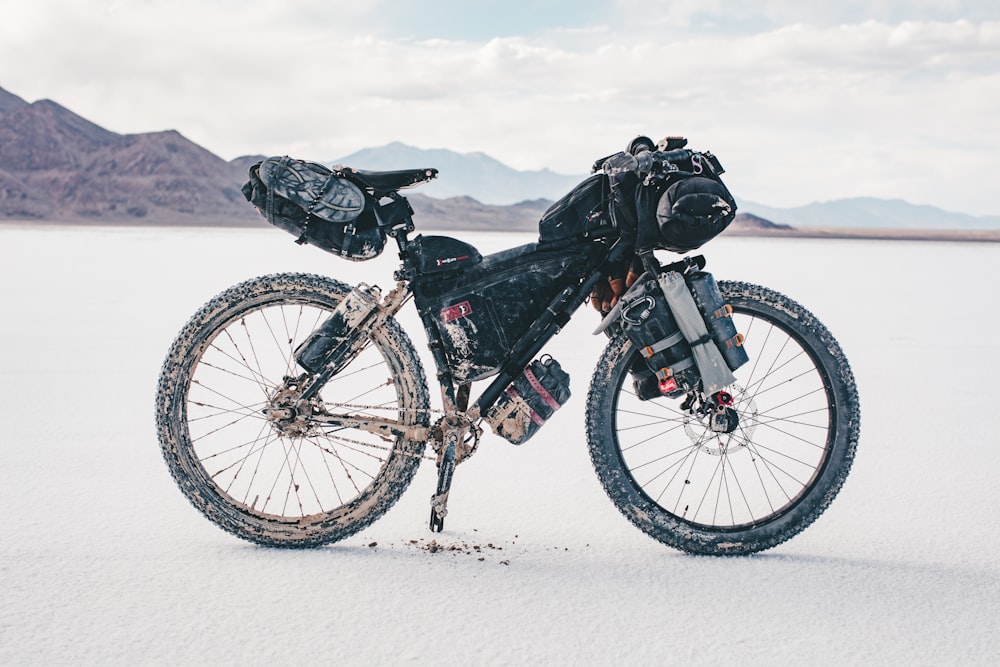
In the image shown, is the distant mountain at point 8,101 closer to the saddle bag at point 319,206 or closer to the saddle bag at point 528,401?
the saddle bag at point 319,206

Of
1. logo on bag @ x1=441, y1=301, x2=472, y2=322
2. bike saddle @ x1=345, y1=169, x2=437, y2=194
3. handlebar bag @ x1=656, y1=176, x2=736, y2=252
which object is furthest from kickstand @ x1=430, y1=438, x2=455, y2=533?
handlebar bag @ x1=656, y1=176, x2=736, y2=252

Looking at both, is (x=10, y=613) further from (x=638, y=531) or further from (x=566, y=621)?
(x=638, y=531)

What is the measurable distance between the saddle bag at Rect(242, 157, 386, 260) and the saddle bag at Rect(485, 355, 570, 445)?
662 millimetres

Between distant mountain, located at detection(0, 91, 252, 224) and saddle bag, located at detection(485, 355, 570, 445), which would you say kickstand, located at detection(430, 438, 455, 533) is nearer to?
saddle bag, located at detection(485, 355, 570, 445)

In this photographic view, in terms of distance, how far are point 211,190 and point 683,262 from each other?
106 meters

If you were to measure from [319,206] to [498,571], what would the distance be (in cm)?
134

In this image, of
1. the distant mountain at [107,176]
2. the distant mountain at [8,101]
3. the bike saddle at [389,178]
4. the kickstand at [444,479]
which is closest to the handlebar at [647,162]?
the bike saddle at [389,178]

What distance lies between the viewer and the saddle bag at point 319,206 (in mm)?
2883

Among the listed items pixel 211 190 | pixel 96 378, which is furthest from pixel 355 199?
pixel 211 190

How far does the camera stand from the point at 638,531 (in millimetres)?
3271

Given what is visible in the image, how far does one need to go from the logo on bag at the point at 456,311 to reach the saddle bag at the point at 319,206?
31 centimetres

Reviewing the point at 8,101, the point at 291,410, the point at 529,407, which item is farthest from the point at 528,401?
the point at 8,101

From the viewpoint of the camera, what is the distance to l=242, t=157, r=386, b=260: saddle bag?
2883mm

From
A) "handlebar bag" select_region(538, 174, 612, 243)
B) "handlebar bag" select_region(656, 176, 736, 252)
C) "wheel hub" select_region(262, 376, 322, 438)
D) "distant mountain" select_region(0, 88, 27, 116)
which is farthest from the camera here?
"distant mountain" select_region(0, 88, 27, 116)
